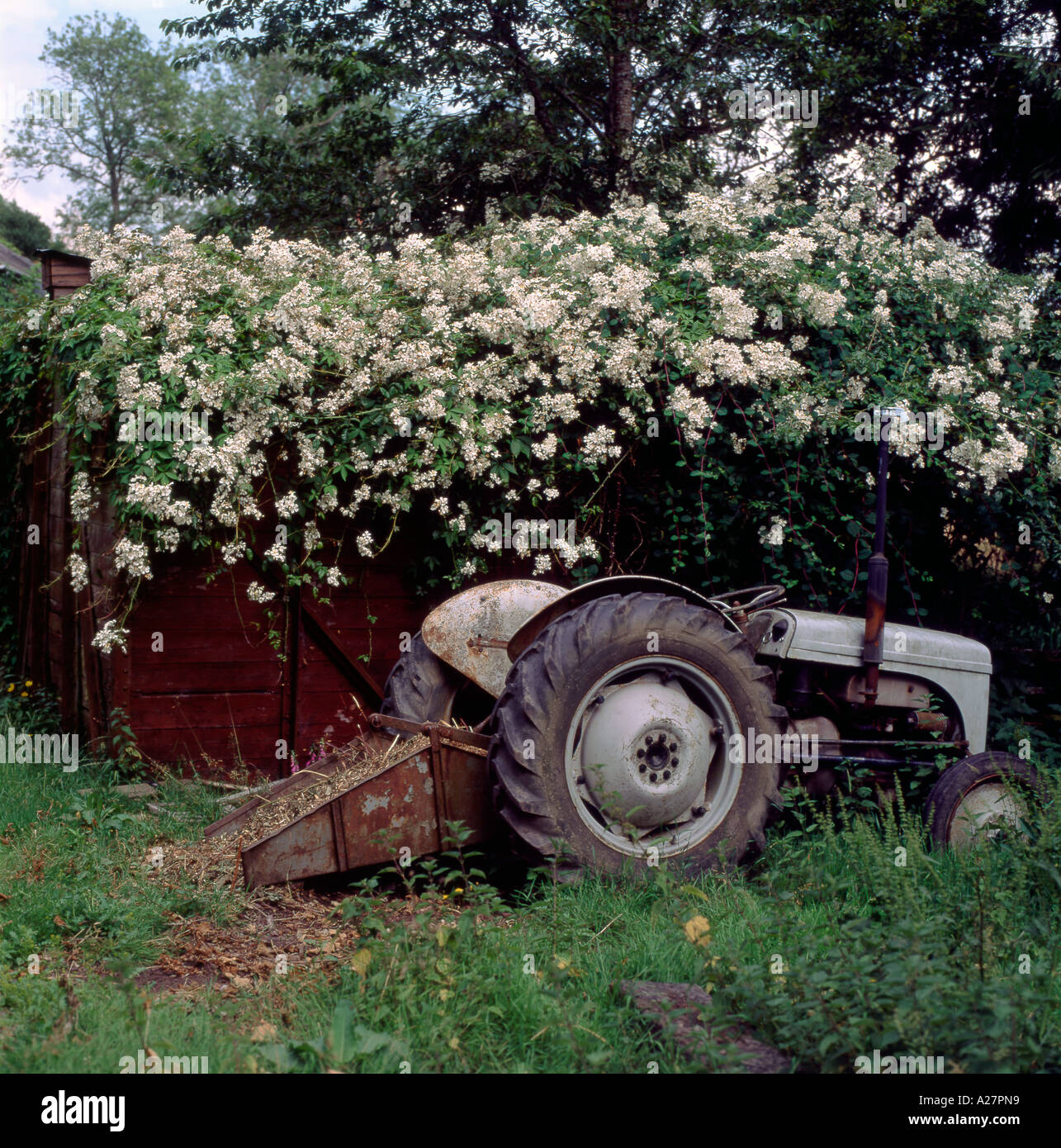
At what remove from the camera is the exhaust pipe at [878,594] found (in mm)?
4332

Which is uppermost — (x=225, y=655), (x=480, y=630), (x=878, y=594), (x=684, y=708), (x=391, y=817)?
(x=878, y=594)

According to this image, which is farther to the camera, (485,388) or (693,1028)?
(485,388)

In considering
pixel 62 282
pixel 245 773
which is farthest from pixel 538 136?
pixel 245 773

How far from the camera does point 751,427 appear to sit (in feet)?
19.8

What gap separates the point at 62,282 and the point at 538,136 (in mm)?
5521

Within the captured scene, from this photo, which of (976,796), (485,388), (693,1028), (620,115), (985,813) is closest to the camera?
(693,1028)

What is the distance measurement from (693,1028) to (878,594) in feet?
7.74

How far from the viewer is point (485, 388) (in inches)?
235

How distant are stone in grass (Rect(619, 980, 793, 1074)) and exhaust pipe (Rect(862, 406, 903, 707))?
2013 millimetres

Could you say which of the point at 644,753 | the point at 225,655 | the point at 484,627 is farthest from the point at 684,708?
the point at 225,655

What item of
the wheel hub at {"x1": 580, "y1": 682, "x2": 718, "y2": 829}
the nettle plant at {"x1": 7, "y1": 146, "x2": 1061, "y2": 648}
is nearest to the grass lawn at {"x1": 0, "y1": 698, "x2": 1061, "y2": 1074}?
the wheel hub at {"x1": 580, "y1": 682, "x2": 718, "y2": 829}

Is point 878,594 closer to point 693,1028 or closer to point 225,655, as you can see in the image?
point 693,1028

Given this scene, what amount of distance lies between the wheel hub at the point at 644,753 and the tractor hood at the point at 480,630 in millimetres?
723

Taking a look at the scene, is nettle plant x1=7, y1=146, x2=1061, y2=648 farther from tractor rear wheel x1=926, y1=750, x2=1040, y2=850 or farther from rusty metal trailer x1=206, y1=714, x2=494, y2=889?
rusty metal trailer x1=206, y1=714, x2=494, y2=889
